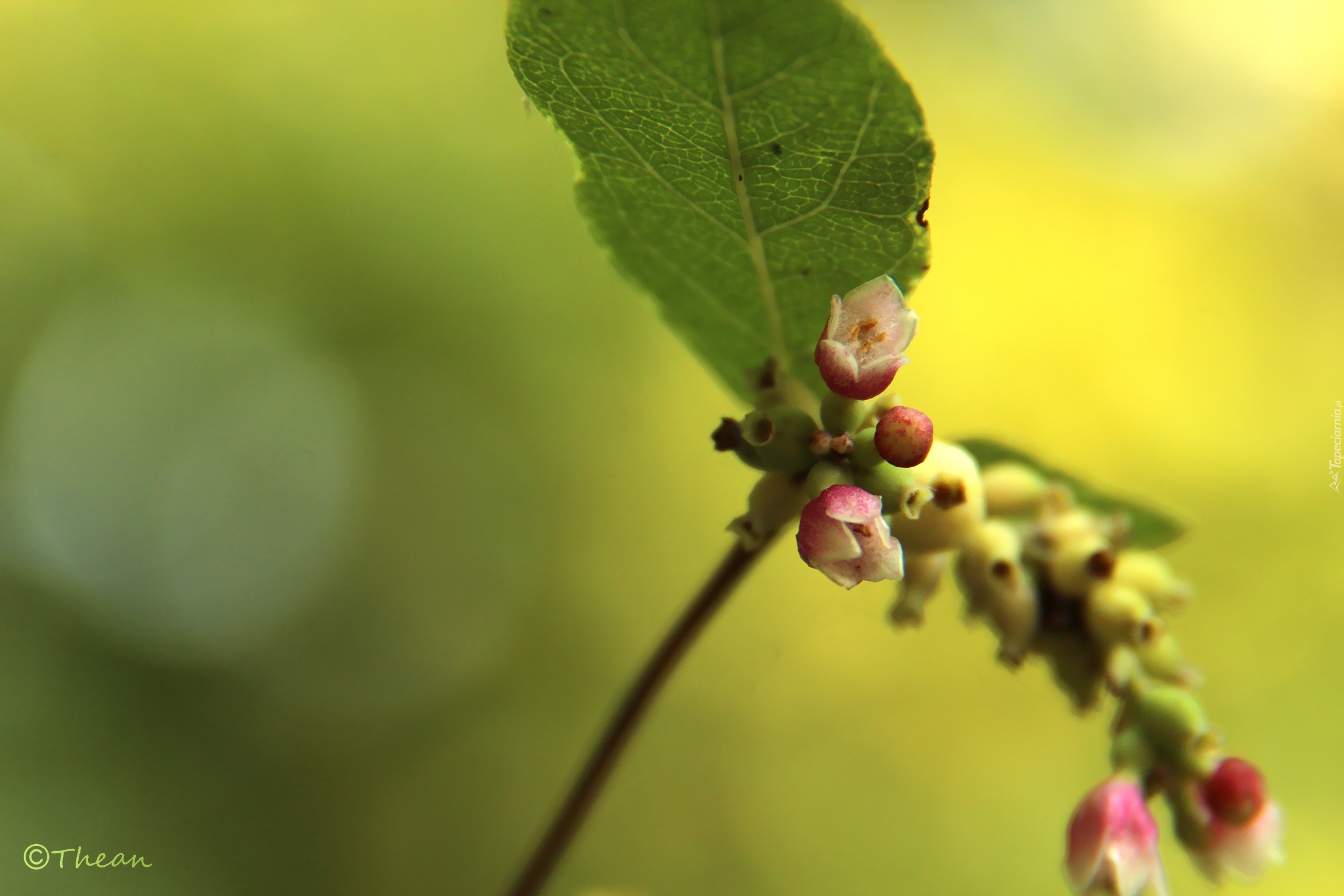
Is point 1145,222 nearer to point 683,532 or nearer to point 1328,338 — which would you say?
point 1328,338

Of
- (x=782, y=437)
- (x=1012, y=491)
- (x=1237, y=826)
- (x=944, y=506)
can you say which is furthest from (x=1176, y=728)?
(x=782, y=437)

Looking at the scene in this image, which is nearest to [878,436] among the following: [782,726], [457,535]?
[782,726]

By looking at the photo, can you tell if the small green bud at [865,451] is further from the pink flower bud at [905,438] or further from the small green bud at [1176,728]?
the small green bud at [1176,728]

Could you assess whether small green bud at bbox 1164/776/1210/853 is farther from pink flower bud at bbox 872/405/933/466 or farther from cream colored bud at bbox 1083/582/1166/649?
pink flower bud at bbox 872/405/933/466

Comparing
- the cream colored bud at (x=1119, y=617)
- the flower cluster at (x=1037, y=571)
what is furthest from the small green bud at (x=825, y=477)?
the cream colored bud at (x=1119, y=617)

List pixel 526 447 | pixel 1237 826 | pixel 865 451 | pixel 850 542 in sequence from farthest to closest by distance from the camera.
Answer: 1. pixel 526 447
2. pixel 1237 826
3. pixel 865 451
4. pixel 850 542

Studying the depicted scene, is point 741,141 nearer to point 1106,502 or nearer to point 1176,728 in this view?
point 1106,502
